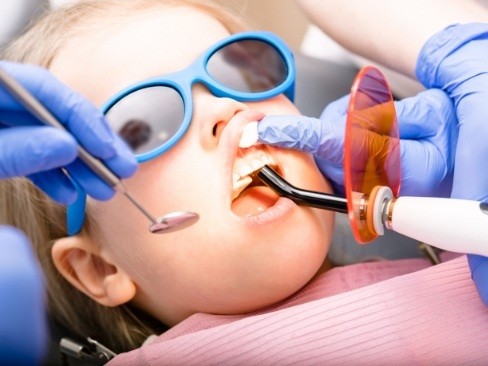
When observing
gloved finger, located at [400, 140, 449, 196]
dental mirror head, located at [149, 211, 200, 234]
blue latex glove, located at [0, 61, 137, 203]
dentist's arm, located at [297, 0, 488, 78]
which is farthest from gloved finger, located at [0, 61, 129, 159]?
dentist's arm, located at [297, 0, 488, 78]

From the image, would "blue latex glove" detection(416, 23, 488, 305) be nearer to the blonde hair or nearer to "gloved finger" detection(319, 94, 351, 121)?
"gloved finger" detection(319, 94, 351, 121)

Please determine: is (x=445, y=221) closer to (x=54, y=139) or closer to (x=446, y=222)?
(x=446, y=222)

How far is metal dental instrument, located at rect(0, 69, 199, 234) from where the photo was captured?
2.22 ft

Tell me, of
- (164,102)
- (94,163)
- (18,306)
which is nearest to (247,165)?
(164,102)

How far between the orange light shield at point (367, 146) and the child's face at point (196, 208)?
127 millimetres

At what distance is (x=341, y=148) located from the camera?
3.11ft

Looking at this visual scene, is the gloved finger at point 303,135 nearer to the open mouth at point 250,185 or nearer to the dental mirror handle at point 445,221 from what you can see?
the open mouth at point 250,185

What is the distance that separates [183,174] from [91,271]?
0.26m

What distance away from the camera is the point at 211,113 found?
3.01ft

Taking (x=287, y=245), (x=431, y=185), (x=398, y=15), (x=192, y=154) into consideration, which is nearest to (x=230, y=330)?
(x=287, y=245)

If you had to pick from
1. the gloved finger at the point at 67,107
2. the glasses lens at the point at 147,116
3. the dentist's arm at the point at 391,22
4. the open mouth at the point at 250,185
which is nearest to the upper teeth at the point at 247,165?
the open mouth at the point at 250,185

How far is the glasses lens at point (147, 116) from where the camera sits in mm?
925

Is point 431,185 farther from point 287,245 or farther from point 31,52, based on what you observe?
point 31,52

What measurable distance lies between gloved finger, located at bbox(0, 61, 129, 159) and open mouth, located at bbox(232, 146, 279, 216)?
0.21 metres
